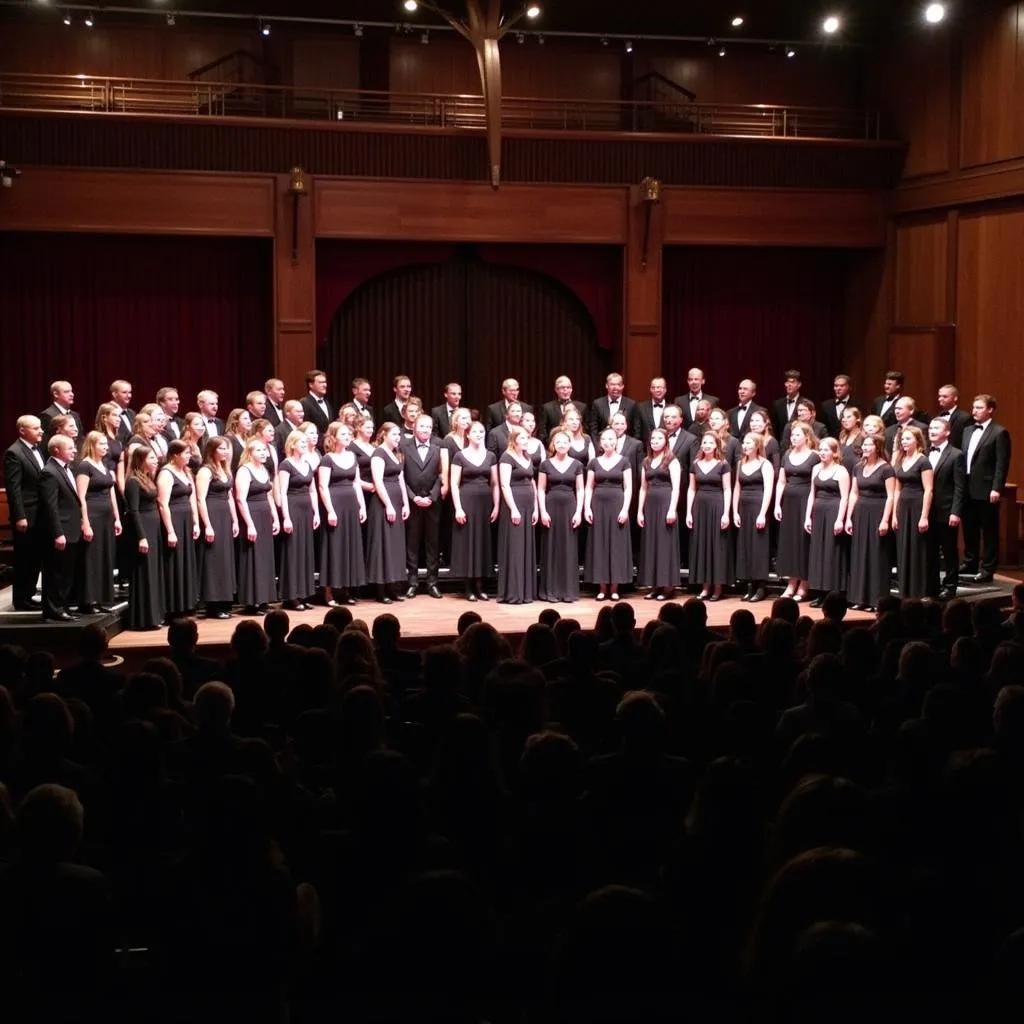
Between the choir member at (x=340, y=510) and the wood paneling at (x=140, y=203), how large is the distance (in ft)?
12.7

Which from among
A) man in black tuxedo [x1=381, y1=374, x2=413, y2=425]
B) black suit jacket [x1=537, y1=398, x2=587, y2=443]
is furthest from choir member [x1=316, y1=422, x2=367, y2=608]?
black suit jacket [x1=537, y1=398, x2=587, y2=443]

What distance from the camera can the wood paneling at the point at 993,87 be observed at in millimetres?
12094

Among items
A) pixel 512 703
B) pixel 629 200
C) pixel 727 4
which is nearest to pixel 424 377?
pixel 629 200

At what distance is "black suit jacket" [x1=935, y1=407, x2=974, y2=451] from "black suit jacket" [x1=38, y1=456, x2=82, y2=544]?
6.63 meters

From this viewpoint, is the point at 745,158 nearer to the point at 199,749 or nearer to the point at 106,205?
the point at 106,205

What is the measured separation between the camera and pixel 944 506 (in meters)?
9.95

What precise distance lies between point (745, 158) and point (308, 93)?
444 cm

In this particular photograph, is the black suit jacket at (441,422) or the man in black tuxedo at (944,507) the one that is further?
the black suit jacket at (441,422)

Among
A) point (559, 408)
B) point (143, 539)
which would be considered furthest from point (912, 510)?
point (143, 539)

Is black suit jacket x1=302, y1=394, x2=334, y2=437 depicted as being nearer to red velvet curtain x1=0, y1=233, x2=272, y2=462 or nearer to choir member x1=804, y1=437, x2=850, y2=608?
red velvet curtain x1=0, y1=233, x2=272, y2=462

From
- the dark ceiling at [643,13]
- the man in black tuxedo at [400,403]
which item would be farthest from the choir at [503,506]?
the dark ceiling at [643,13]

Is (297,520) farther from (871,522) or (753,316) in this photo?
(753,316)

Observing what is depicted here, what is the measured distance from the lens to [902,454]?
31.1 ft

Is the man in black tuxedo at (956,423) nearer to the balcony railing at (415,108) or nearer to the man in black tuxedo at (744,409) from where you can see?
the man in black tuxedo at (744,409)
